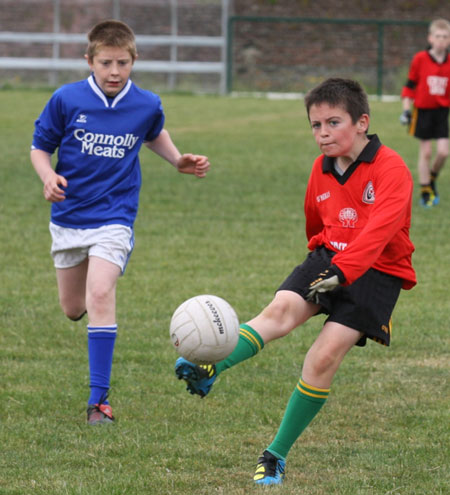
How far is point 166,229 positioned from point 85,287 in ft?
14.8

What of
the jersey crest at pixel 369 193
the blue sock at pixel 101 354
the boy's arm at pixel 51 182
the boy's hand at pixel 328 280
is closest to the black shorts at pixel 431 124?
the boy's arm at pixel 51 182

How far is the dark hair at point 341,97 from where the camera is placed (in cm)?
418

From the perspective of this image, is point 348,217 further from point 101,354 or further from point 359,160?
point 101,354

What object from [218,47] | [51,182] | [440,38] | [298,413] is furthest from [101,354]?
[218,47]

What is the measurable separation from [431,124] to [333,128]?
7895 mm

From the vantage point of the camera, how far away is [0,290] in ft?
25.0

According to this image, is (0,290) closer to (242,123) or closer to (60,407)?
(60,407)

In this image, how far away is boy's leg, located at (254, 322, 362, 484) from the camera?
4.07 meters

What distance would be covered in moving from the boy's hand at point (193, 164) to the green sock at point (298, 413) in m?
1.63

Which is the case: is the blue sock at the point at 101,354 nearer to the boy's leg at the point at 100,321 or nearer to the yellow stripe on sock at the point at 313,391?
the boy's leg at the point at 100,321

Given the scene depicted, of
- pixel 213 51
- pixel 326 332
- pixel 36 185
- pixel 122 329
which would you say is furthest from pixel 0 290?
pixel 213 51

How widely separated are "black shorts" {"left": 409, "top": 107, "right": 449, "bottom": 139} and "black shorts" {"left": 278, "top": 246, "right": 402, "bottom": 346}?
7.78 m

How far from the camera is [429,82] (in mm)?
11781

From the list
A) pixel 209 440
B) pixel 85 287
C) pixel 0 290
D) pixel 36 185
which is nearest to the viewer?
pixel 209 440
